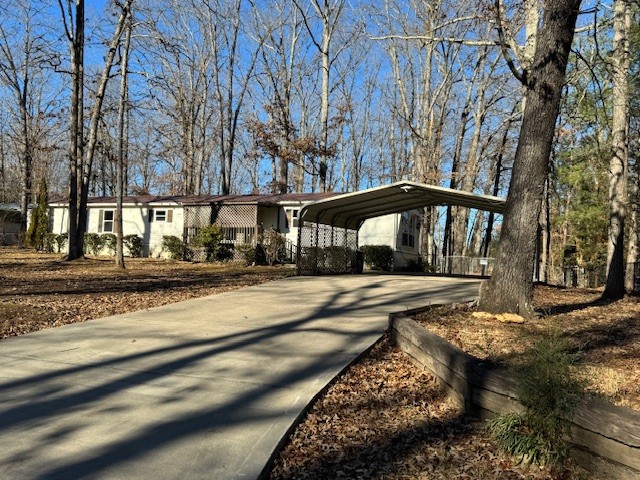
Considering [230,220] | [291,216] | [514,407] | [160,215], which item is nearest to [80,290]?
[514,407]

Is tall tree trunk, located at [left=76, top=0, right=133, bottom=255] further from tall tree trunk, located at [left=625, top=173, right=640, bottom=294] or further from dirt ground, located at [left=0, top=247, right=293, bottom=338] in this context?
tall tree trunk, located at [left=625, top=173, right=640, bottom=294]

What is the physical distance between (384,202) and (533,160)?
31.3 ft

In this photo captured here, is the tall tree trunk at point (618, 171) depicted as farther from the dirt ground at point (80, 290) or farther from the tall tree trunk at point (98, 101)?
the tall tree trunk at point (98, 101)

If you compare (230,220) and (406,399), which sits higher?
(230,220)

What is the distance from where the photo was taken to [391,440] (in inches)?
155

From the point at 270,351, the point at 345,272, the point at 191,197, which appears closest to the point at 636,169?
the point at 345,272

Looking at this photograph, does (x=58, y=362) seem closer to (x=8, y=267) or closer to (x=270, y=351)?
(x=270, y=351)

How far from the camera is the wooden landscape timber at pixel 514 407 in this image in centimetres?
295

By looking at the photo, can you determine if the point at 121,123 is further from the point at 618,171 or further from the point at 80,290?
the point at 618,171

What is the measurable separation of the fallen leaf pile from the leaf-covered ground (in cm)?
91

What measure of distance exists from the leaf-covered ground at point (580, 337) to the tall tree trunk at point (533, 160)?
55 cm

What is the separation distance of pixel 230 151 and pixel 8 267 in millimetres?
20426

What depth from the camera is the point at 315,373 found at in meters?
5.32

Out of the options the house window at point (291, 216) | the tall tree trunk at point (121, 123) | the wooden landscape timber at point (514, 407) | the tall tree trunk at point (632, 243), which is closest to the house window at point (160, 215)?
the house window at point (291, 216)
